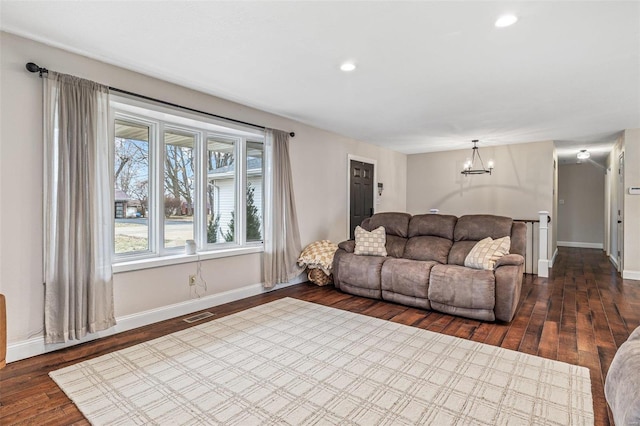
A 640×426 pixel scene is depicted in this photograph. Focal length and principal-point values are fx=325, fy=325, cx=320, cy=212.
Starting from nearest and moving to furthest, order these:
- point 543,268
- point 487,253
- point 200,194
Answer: point 487,253, point 200,194, point 543,268

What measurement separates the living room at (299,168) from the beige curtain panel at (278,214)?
20 centimetres

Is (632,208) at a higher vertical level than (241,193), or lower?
lower

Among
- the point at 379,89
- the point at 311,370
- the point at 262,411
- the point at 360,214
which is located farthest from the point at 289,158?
the point at 262,411

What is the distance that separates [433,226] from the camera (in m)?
4.49

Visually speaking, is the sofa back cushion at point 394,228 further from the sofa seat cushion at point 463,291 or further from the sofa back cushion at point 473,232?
the sofa seat cushion at point 463,291

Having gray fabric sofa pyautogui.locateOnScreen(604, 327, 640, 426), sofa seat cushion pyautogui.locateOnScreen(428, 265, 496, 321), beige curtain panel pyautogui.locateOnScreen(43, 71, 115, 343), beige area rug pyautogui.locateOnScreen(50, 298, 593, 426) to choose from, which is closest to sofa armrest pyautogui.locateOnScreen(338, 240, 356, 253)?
sofa seat cushion pyautogui.locateOnScreen(428, 265, 496, 321)

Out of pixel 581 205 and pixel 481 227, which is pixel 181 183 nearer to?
pixel 481 227

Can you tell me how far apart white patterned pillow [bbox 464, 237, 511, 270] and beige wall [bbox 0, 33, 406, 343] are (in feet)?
7.87

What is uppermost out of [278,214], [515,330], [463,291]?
[278,214]

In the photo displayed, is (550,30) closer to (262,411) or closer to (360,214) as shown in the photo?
(262,411)

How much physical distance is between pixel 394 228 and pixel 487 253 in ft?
4.67

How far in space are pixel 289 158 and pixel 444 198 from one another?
4.22 m

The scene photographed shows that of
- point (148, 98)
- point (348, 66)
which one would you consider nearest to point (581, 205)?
point (348, 66)

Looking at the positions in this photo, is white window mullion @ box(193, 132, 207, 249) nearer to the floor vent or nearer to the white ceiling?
the white ceiling
